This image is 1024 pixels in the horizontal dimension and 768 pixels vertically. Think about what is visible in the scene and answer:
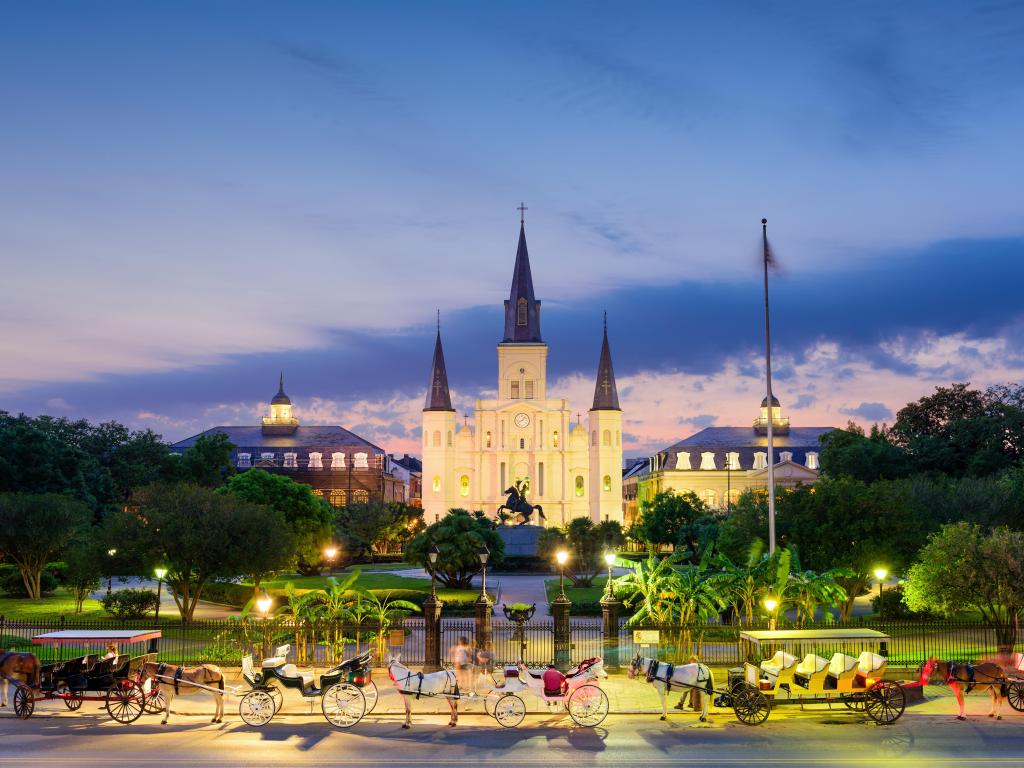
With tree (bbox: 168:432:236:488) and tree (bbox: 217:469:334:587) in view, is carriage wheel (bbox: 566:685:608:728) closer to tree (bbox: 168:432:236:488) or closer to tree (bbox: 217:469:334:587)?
tree (bbox: 217:469:334:587)

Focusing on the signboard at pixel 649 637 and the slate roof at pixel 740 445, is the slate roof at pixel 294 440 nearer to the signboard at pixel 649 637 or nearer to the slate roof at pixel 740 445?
the slate roof at pixel 740 445

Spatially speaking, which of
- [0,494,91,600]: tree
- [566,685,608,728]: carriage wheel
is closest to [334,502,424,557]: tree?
[0,494,91,600]: tree

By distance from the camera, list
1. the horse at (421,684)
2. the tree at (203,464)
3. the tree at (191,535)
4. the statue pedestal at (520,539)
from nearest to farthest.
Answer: the horse at (421,684) → the tree at (191,535) → the statue pedestal at (520,539) → the tree at (203,464)

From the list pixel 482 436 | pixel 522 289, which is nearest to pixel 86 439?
pixel 482 436

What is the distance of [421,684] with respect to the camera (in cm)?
1864

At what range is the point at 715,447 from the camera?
415 feet

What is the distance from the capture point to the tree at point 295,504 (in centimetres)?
5700

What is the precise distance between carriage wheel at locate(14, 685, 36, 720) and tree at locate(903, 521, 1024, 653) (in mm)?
21842

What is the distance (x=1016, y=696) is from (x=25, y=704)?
62.5 ft

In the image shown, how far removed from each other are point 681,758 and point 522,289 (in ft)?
351

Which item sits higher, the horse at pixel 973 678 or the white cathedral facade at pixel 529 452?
the white cathedral facade at pixel 529 452

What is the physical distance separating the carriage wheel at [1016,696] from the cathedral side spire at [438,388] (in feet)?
323

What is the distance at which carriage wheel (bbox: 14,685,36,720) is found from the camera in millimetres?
19250

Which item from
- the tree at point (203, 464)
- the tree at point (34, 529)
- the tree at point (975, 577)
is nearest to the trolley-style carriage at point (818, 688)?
the tree at point (975, 577)
